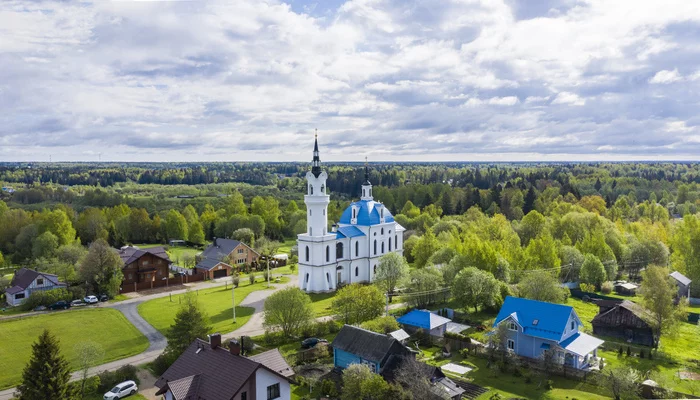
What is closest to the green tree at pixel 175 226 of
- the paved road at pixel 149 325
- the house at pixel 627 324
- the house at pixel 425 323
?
the paved road at pixel 149 325

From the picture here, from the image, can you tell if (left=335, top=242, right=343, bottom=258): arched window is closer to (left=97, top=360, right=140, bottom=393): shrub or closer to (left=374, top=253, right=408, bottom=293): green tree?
(left=374, top=253, right=408, bottom=293): green tree

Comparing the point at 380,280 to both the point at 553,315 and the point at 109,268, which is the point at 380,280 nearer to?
the point at 553,315

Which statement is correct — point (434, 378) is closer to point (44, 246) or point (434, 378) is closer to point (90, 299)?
point (90, 299)

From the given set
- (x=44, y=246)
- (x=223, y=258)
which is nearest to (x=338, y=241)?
(x=223, y=258)

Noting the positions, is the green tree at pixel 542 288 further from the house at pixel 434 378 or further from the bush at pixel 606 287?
the house at pixel 434 378

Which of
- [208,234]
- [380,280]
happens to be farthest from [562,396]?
[208,234]

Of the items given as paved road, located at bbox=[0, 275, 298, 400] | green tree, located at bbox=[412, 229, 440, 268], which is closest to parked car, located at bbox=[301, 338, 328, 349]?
paved road, located at bbox=[0, 275, 298, 400]
